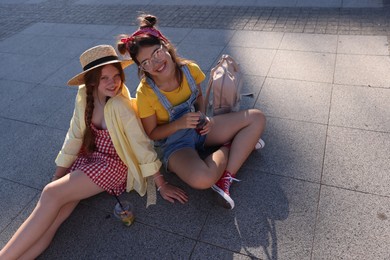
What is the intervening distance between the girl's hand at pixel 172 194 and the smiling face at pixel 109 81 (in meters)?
0.75

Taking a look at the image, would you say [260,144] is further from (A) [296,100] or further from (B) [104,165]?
(B) [104,165]

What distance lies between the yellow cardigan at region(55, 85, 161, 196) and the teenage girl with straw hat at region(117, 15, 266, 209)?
0.11m

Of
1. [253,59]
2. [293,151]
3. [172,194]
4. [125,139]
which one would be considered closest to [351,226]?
[293,151]

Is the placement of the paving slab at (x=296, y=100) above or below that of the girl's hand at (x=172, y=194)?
below

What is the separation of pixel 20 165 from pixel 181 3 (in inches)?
173

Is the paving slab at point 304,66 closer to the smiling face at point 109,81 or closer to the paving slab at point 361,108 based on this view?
the paving slab at point 361,108

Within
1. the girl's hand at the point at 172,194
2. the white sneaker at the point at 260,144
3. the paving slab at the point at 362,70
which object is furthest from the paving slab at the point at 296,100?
the girl's hand at the point at 172,194

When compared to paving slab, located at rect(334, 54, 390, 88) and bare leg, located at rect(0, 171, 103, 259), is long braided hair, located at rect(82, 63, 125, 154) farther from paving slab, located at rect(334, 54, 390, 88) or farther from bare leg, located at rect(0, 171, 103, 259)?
paving slab, located at rect(334, 54, 390, 88)

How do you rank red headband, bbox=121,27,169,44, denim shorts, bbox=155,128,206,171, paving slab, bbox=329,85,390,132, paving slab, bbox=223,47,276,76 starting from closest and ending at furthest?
red headband, bbox=121,27,169,44 → denim shorts, bbox=155,128,206,171 → paving slab, bbox=329,85,390,132 → paving slab, bbox=223,47,276,76

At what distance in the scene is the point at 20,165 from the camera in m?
2.88

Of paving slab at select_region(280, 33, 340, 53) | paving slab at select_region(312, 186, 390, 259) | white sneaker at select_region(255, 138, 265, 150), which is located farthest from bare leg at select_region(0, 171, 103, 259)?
paving slab at select_region(280, 33, 340, 53)

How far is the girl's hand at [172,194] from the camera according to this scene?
2.30 meters

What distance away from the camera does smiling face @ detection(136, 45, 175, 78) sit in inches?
79.3

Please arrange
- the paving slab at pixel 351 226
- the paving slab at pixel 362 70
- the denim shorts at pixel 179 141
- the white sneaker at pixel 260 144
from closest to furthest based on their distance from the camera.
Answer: the paving slab at pixel 351 226
the denim shorts at pixel 179 141
the white sneaker at pixel 260 144
the paving slab at pixel 362 70
